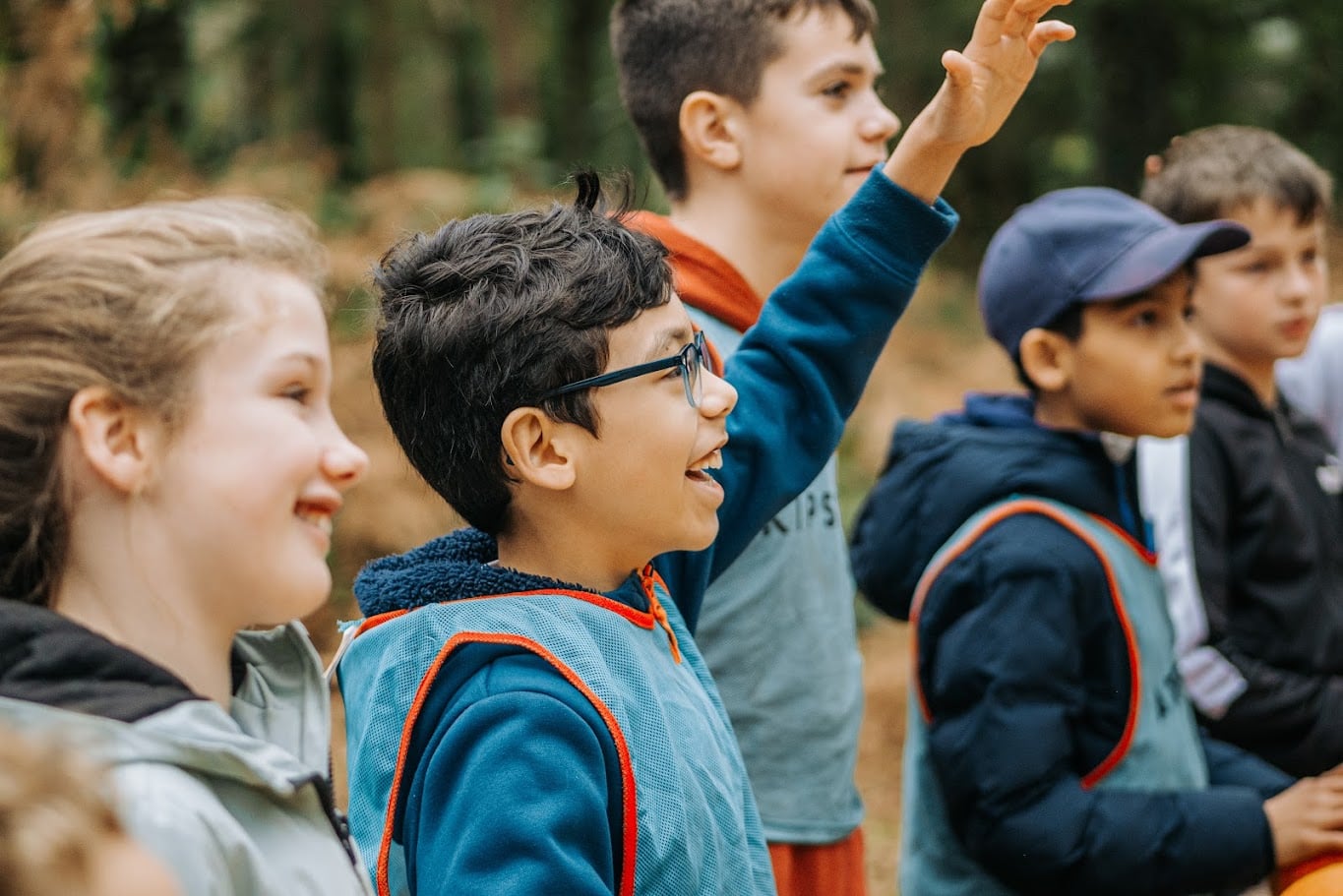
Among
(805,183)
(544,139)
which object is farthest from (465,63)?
(805,183)

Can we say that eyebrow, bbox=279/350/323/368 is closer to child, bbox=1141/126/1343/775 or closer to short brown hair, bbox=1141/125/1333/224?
child, bbox=1141/126/1343/775

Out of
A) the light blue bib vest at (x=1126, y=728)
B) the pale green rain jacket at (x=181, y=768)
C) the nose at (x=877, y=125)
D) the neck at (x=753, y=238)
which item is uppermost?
the nose at (x=877, y=125)

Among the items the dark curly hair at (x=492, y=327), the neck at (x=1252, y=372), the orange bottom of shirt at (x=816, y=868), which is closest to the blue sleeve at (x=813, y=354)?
the dark curly hair at (x=492, y=327)

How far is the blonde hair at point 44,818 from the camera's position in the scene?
91 centimetres

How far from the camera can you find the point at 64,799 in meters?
0.96

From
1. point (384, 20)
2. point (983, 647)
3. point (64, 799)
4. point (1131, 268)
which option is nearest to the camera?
point (64, 799)

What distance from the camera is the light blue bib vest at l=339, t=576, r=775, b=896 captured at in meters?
2.03

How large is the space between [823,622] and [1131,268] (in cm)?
104

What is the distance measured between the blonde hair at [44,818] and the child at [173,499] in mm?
583

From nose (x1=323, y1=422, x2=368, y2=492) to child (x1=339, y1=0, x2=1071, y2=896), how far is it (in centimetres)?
39

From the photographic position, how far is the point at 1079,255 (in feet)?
10.9

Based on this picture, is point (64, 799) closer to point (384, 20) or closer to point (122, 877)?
point (122, 877)

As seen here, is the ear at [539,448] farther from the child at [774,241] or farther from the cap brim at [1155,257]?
the cap brim at [1155,257]

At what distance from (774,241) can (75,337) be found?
1.95 meters
